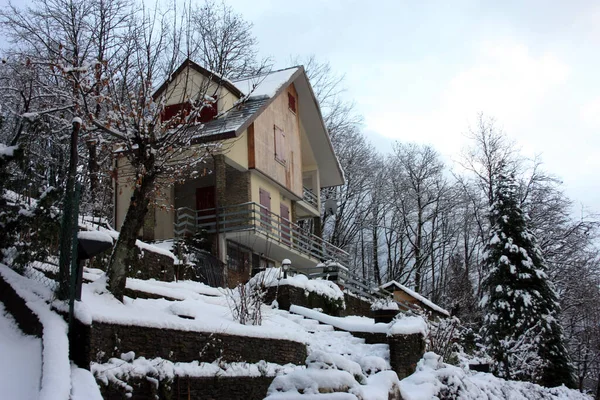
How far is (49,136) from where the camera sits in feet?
68.4

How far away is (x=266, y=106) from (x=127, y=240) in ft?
47.6

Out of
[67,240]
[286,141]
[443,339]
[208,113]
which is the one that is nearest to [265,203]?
[286,141]

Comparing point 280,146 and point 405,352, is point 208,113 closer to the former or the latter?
point 280,146

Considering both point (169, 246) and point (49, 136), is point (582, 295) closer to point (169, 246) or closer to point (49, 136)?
point (169, 246)

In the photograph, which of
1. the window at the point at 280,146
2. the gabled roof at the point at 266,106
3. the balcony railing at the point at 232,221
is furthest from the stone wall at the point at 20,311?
the window at the point at 280,146

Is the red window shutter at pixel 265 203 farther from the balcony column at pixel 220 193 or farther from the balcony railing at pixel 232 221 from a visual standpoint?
the balcony column at pixel 220 193

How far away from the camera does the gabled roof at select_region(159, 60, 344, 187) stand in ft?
69.3

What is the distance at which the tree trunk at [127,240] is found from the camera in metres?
9.73

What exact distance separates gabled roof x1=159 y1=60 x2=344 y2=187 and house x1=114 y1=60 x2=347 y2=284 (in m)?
0.05

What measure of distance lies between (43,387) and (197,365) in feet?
11.1

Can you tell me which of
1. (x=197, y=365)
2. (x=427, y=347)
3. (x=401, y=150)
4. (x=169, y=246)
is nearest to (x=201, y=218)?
(x=169, y=246)

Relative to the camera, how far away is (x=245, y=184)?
24.2 meters

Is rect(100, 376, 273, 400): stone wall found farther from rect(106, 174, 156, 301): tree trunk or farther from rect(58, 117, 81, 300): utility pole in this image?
rect(106, 174, 156, 301): tree trunk

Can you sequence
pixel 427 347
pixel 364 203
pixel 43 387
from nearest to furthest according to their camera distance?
pixel 43 387
pixel 427 347
pixel 364 203
